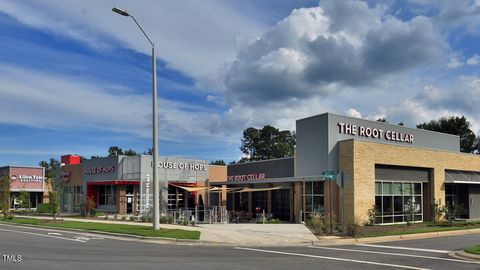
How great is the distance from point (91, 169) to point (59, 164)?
6.57 m

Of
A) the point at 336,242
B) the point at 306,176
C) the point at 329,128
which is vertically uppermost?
the point at 329,128

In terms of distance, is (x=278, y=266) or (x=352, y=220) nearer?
(x=278, y=266)

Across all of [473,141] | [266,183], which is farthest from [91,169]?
[473,141]

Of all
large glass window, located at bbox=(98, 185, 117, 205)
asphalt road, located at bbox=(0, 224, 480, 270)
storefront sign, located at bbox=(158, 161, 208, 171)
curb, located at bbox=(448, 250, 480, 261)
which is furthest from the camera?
large glass window, located at bbox=(98, 185, 117, 205)

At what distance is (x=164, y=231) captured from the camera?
2280 cm

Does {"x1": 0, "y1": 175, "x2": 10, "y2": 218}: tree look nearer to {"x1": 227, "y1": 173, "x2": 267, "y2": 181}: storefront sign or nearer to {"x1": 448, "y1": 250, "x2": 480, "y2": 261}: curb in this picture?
{"x1": 227, "y1": 173, "x2": 267, "y2": 181}: storefront sign

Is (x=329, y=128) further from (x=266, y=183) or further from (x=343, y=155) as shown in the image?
(x=266, y=183)

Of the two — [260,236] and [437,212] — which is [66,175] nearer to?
[260,236]

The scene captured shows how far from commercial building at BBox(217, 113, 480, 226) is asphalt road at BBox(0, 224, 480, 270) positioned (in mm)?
9565

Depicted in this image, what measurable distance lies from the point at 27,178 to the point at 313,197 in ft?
158

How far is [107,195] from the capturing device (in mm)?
47406

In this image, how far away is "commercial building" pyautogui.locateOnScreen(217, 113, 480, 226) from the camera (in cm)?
3047

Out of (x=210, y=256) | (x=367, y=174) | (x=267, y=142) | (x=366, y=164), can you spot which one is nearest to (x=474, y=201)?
(x=367, y=174)

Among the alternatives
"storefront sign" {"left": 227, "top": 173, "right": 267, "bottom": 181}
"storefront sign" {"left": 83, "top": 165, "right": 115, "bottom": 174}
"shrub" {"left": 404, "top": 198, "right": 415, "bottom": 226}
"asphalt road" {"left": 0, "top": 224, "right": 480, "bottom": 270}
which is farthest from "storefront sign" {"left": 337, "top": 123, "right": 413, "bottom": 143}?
"storefront sign" {"left": 83, "top": 165, "right": 115, "bottom": 174}
